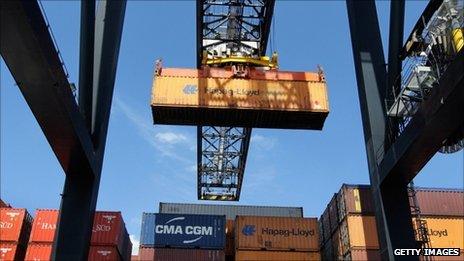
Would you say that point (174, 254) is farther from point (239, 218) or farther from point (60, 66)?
point (60, 66)

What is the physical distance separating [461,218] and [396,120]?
6887 millimetres

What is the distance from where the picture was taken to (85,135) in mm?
15133

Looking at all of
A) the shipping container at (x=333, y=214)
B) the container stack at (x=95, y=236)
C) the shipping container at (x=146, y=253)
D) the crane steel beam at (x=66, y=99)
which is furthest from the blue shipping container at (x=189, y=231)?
the crane steel beam at (x=66, y=99)

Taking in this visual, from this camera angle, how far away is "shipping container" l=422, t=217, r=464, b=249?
20516 millimetres

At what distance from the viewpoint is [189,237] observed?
74.2 feet

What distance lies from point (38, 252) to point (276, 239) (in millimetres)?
10302

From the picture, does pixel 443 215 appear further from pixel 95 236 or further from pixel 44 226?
pixel 44 226

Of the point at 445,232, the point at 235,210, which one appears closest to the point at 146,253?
the point at 445,232

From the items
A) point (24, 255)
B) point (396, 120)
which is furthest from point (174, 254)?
point (396, 120)

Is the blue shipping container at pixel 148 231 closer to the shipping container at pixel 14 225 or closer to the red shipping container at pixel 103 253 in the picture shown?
the red shipping container at pixel 103 253

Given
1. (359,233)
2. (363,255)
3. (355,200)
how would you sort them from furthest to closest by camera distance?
Result: 1. (355,200)
2. (359,233)
3. (363,255)

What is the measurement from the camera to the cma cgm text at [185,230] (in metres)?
22.7

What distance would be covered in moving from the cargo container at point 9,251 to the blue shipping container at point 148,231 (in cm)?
538

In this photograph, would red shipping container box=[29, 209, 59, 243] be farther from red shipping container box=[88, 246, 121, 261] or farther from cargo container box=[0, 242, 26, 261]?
red shipping container box=[88, 246, 121, 261]
